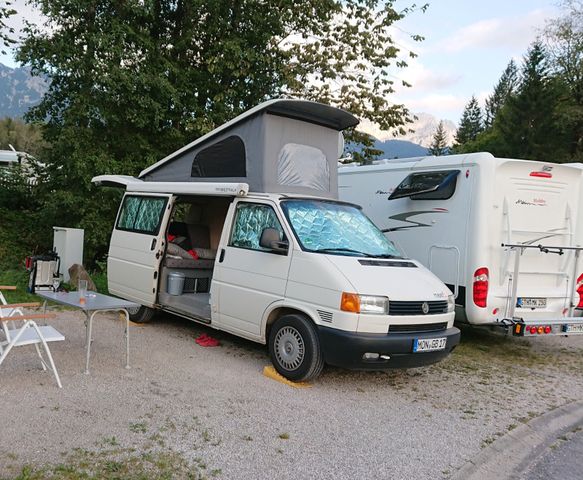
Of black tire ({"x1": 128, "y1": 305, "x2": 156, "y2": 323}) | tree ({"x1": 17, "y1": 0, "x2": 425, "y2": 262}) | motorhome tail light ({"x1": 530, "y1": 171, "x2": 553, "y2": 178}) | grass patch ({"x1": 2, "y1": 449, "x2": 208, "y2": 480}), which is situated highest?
tree ({"x1": 17, "y1": 0, "x2": 425, "y2": 262})

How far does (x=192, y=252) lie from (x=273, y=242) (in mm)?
3042

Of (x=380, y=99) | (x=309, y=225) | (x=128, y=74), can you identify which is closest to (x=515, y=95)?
(x=380, y=99)

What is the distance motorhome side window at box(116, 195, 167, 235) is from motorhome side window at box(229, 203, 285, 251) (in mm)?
1625

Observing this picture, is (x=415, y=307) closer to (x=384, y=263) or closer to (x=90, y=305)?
(x=384, y=263)

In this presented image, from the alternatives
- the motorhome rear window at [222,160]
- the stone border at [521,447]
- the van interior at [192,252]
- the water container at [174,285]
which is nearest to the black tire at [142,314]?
the van interior at [192,252]

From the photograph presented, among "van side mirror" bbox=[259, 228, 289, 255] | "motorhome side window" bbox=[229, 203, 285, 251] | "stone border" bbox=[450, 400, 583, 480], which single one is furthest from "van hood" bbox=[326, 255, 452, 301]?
"stone border" bbox=[450, 400, 583, 480]

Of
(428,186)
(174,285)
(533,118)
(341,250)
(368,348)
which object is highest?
(533,118)

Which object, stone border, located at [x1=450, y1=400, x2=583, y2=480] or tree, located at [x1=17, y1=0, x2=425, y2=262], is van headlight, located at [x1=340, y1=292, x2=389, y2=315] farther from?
tree, located at [x1=17, y1=0, x2=425, y2=262]

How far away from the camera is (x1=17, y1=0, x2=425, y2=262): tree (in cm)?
1223

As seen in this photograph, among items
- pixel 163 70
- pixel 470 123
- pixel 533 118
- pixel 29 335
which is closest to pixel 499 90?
pixel 470 123

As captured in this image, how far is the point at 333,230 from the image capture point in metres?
6.34

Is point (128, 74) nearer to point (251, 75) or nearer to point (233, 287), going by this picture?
point (251, 75)

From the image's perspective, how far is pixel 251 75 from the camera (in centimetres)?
1388

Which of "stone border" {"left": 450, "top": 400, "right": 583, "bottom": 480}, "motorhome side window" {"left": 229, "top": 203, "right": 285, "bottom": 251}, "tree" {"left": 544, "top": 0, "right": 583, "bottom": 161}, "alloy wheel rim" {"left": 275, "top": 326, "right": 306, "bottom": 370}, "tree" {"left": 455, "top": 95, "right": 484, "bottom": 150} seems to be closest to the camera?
"stone border" {"left": 450, "top": 400, "right": 583, "bottom": 480}
